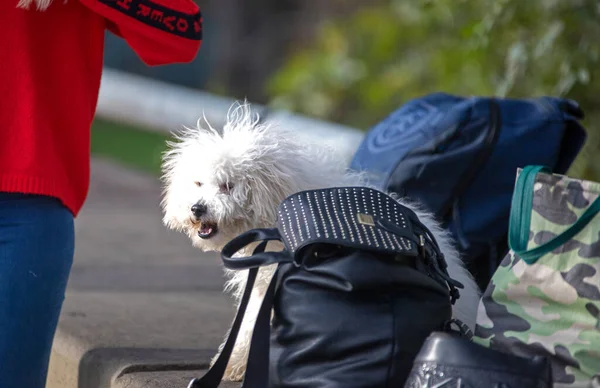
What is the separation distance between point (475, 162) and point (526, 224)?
1.15 m

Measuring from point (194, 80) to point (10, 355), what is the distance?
14.7m

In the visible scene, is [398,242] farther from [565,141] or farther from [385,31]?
[385,31]

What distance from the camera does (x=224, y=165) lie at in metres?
3.55

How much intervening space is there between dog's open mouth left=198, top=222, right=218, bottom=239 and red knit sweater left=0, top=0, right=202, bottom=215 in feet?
1.91

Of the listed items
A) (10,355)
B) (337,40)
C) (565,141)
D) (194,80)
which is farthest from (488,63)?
(194,80)

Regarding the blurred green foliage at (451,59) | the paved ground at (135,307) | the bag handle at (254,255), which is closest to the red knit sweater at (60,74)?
the bag handle at (254,255)

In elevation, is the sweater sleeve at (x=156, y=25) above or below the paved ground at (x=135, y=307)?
above

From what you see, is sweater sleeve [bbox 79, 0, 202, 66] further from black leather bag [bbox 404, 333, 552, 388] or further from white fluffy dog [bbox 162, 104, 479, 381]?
black leather bag [bbox 404, 333, 552, 388]

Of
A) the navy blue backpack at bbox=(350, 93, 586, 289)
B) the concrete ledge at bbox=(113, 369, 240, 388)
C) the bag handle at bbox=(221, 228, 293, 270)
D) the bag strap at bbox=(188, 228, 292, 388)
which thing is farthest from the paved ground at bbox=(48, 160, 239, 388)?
the navy blue backpack at bbox=(350, 93, 586, 289)

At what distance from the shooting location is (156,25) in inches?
119

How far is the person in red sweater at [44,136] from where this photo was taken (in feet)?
9.48

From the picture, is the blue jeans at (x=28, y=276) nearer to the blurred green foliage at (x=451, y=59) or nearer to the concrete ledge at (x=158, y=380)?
the concrete ledge at (x=158, y=380)

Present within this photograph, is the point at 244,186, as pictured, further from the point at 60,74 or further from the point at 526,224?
the point at 526,224

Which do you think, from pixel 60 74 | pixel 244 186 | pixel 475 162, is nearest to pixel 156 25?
pixel 60 74
